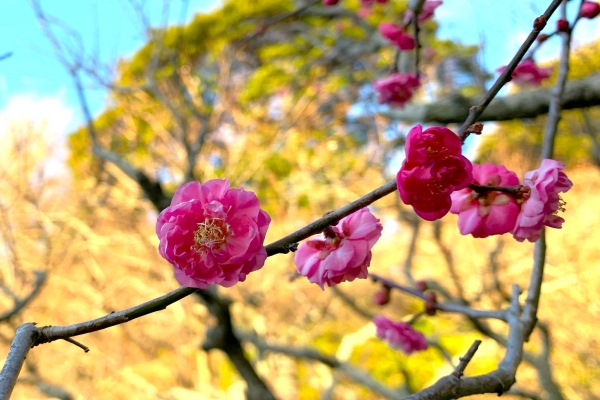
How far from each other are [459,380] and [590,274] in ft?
12.2

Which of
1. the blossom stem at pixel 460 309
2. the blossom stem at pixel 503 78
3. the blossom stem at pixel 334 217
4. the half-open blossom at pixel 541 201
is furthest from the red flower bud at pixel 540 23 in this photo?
the blossom stem at pixel 460 309

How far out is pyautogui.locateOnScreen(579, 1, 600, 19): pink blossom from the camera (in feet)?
3.97

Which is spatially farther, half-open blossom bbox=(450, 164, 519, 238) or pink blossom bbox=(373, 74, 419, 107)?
pink blossom bbox=(373, 74, 419, 107)

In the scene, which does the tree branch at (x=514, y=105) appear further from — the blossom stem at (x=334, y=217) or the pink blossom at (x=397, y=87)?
the blossom stem at (x=334, y=217)

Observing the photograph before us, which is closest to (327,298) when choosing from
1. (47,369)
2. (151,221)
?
(151,221)

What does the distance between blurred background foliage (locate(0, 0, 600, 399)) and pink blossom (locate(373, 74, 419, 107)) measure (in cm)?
211

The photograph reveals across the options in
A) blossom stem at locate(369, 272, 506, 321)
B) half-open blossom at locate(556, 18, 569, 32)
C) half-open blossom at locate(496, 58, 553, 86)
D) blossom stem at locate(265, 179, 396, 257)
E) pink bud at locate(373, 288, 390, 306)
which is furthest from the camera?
half-open blossom at locate(496, 58, 553, 86)

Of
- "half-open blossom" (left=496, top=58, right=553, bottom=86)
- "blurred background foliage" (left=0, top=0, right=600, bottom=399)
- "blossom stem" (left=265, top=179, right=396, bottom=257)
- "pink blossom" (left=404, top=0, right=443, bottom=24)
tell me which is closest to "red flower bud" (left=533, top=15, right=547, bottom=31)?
"blossom stem" (left=265, top=179, right=396, bottom=257)

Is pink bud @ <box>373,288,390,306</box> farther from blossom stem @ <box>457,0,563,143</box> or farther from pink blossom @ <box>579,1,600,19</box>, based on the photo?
pink blossom @ <box>579,1,600,19</box>

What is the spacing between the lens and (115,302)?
5.50 meters

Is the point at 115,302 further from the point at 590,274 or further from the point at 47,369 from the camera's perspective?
the point at 590,274

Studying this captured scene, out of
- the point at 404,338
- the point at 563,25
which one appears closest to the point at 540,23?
the point at 563,25

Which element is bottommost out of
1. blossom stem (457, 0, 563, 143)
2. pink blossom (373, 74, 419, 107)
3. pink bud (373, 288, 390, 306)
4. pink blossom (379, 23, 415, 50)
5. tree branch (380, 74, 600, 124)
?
pink bud (373, 288, 390, 306)

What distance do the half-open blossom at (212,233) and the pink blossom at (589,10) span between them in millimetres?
1114
